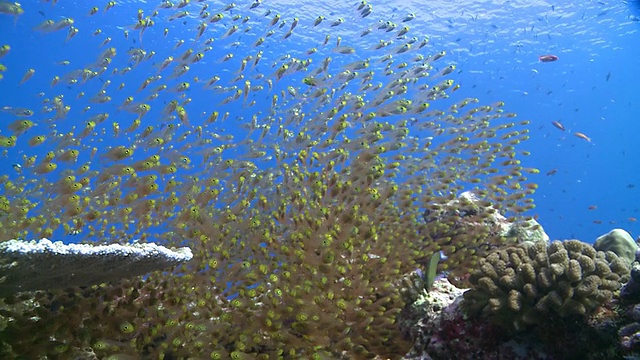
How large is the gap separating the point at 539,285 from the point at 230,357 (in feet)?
9.61

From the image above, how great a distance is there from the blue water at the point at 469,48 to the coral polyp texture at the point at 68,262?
28.6ft

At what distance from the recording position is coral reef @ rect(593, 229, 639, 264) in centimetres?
676

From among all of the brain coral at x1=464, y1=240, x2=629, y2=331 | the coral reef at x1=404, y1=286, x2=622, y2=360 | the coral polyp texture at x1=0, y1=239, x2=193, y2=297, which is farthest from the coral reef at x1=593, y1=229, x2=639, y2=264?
the coral polyp texture at x1=0, y1=239, x2=193, y2=297

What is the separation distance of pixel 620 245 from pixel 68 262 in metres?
7.41

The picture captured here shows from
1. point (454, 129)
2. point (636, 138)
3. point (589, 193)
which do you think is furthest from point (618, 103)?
point (454, 129)

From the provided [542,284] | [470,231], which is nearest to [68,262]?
[542,284]

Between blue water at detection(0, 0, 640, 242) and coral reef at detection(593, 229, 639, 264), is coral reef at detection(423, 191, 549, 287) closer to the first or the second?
coral reef at detection(593, 229, 639, 264)

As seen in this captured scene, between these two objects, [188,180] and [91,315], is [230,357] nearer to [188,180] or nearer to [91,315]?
[91,315]

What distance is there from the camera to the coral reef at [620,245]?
22.2 feet

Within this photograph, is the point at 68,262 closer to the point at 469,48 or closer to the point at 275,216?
the point at 275,216

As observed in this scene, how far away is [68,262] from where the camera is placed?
10.4ft

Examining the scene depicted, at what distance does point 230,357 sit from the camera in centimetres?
380

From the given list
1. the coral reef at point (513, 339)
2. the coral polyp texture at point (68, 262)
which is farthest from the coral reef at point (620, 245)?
the coral polyp texture at point (68, 262)

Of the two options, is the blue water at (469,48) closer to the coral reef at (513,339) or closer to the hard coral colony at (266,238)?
the hard coral colony at (266,238)
